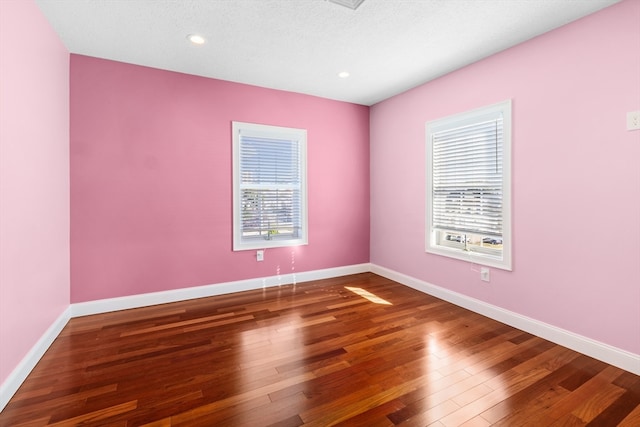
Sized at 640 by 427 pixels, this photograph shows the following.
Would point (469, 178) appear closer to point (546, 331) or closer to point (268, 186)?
point (546, 331)

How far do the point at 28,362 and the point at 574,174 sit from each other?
4.36m

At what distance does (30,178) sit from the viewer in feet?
7.02

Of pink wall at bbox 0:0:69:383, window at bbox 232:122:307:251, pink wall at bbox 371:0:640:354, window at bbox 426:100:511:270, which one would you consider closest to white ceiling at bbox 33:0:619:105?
pink wall at bbox 371:0:640:354

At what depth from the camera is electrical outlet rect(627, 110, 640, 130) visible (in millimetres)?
2057

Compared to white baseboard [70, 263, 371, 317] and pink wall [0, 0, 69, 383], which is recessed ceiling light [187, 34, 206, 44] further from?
white baseboard [70, 263, 371, 317]

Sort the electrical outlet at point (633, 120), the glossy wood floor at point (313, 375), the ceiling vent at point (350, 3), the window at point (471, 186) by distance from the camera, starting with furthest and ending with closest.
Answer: the window at point (471, 186) < the ceiling vent at point (350, 3) < the electrical outlet at point (633, 120) < the glossy wood floor at point (313, 375)

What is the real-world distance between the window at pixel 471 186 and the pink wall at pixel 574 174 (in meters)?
0.11

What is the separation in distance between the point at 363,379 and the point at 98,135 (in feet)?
11.3

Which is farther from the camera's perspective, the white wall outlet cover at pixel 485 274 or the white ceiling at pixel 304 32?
the white wall outlet cover at pixel 485 274

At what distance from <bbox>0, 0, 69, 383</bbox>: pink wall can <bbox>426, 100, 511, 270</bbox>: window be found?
382 centimetres

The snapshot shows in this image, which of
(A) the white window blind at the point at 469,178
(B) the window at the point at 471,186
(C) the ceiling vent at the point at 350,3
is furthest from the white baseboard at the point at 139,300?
(C) the ceiling vent at the point at 350,3

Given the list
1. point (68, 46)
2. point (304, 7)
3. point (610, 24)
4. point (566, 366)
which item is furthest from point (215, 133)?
point (566, 366)

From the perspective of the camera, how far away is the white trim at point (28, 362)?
5.79 ft

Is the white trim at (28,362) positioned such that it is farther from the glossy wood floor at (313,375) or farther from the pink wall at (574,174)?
the pink wall at (574,174)
